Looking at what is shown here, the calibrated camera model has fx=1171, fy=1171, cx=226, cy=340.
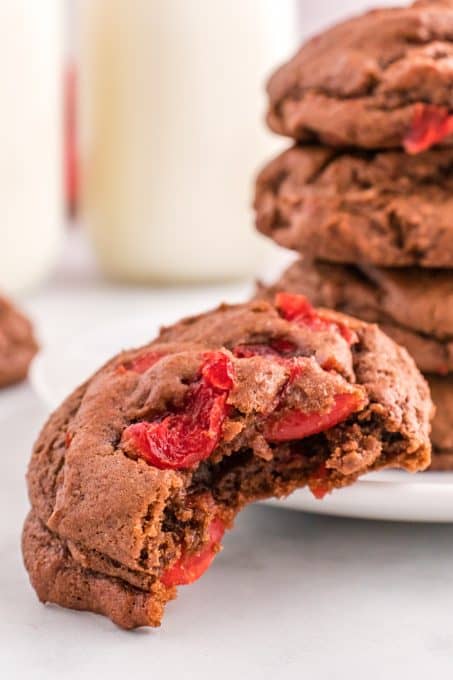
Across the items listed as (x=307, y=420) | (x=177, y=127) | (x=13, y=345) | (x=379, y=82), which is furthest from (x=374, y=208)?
(x=177, y=127)

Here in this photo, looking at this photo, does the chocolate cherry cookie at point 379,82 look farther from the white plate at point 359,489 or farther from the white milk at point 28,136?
the white milk at point 28,136

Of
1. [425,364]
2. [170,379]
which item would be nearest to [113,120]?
[425,364]

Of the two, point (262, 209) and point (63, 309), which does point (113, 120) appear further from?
point (262, 209)

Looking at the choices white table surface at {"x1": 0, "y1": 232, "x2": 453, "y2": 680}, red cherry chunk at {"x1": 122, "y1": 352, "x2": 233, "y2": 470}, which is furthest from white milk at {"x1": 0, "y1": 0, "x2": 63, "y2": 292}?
red cherry chunk at {"x1": 122, "y1": 352, "x2": 233, "y2": 470}

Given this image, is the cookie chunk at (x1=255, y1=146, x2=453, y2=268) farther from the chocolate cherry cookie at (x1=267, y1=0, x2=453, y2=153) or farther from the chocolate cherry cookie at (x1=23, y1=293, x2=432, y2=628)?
the chocolate cherry cookie at (x1=23, y1=293, x2=432, y2=628)

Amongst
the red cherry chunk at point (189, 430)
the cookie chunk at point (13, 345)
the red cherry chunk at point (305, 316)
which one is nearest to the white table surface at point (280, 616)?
the red cherry chunk at point (189, 430)

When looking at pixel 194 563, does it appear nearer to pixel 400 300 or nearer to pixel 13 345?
pixel 400 300

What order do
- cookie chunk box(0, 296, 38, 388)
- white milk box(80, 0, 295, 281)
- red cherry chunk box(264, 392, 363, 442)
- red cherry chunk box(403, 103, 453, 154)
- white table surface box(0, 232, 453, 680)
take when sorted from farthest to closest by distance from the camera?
white milk box(80, 0, 295, 281)
cookie chunk box(0, 296, 38, 388)
red cherry chunk box(403, 103, 453, 154)
red cherry chunk box(264, 392, 363, 442)
white table surface box(0, 232, 453, 680)
